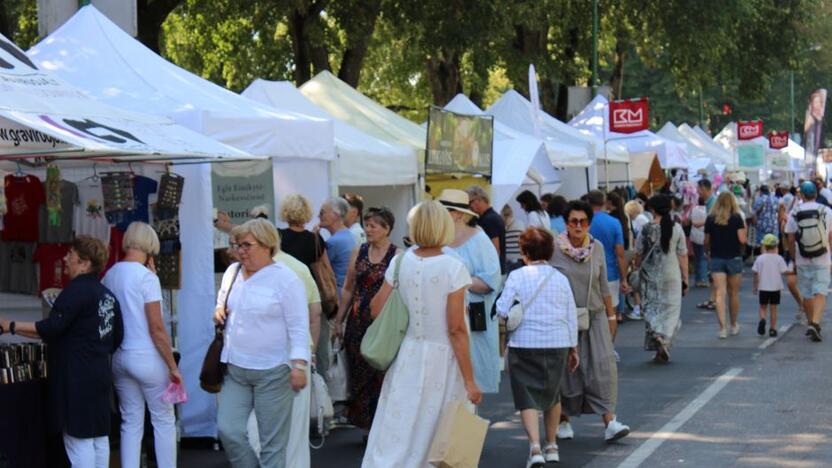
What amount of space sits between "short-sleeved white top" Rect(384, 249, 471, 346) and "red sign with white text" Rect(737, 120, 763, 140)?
127ft

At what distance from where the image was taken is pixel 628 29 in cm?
Answer: 3700

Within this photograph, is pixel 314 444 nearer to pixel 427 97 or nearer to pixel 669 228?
pixel 669 228

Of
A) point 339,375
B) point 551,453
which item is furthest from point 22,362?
point 551,453

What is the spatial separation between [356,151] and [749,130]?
33.3 metres

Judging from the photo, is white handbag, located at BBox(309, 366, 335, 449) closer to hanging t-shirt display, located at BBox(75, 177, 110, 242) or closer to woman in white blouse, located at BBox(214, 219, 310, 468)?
woman in white blouse, located at BBox(214, 219, 310, 468)

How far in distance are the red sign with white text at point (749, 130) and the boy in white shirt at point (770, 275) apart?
29.6 metres

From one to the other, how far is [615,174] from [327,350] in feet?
61.0

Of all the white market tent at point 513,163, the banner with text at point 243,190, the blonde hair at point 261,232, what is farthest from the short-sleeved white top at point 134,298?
the white market tent at point 513,163

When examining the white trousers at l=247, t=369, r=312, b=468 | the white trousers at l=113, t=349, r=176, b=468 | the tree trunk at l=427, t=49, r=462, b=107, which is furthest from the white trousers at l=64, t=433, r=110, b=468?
the tree trunk at l=427, t=49, r=462, b=107

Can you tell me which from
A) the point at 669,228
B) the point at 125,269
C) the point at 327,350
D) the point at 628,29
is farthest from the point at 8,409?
the point at 628,29

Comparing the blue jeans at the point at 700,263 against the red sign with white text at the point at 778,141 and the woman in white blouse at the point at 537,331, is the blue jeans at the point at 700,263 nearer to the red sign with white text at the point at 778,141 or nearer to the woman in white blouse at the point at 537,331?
the woman in white blouse at the point at 537,331

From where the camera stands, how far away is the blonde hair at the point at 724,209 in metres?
16.4

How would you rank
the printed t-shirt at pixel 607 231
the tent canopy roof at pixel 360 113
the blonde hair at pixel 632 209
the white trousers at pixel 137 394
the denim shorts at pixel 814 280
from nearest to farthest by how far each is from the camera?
→ the white trousers at pixel 137 394
the printed t-shirt at pixel 607 231
the denim shorts at pixel 814 280
the tent canopy roof at pixel 360 113
the blonde hair at pixel 632 209

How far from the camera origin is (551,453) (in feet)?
29.8
